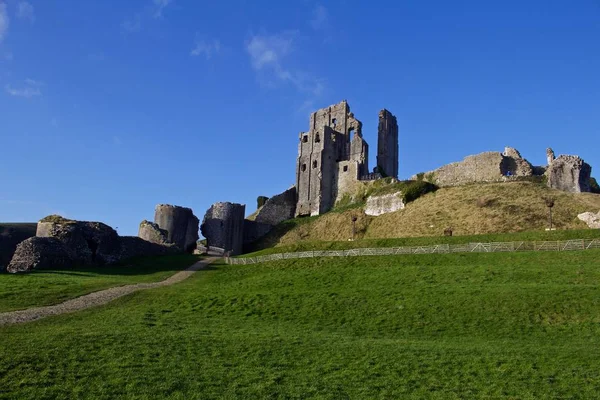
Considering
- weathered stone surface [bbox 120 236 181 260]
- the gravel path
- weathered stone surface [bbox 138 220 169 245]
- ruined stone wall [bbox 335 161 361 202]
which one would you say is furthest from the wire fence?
ruined stone wall [bbox 335 161 361 202]

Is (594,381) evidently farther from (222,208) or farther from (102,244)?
(222,208)

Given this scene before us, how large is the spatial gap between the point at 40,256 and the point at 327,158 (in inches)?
1962

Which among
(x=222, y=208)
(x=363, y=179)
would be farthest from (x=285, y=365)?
(x=363, y=179)

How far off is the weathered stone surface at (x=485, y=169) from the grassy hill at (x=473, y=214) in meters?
2.85

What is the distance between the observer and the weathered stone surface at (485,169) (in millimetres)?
64062

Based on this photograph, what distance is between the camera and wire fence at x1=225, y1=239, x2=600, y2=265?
115 feet

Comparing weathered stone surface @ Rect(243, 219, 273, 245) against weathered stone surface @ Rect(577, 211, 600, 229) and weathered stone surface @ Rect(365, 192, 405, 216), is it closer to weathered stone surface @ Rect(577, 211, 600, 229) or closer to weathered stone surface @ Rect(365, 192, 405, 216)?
weathered stone surface @ Rect(365, 192, 405, 216)

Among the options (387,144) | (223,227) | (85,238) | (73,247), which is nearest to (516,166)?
(387,144)

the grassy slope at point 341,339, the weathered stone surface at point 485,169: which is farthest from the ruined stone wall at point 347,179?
the grassy slope at point 341,339

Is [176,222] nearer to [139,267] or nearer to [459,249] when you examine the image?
[139,267]

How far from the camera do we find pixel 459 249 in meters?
37.4

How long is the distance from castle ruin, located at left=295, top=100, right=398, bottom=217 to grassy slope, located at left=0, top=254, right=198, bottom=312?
34144 mm

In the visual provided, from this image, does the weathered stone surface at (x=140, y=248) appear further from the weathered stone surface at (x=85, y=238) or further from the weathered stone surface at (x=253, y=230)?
the weathered stone surface at (x=253, y=230)

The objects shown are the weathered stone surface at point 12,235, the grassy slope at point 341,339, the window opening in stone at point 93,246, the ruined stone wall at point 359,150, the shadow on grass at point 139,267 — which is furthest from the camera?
the ruined stone wall at point 359,150
